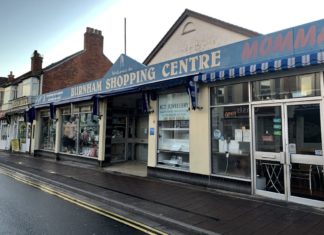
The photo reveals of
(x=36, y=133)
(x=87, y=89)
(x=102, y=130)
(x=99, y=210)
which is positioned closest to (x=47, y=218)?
(x=99, y=210)

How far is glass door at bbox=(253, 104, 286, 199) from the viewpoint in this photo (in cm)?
717

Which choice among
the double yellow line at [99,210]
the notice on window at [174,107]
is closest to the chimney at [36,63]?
the double yellow line at [99,210]

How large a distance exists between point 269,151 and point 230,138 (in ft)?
4.35

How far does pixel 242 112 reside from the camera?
320 inches

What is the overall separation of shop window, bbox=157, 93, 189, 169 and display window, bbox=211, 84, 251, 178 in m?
1.24

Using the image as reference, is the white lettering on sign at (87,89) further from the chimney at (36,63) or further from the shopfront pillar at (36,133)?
the chimney at (36,63)

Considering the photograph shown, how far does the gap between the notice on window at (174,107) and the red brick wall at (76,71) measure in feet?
51.0

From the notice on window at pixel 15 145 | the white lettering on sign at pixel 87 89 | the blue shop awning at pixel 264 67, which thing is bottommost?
the notice on window at pixel 15 145

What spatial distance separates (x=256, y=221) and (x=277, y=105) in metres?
3.15

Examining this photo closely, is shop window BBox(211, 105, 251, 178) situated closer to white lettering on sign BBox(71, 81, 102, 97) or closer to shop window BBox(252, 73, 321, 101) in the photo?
shop window BBox(252, 73, 321, 101)

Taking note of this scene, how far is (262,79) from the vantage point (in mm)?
7633

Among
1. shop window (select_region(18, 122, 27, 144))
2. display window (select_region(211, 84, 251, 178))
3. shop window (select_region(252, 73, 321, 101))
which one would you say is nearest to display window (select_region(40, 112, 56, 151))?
shop window (select_region(18, 122, 27, 144))

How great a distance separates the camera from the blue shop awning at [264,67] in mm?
6188

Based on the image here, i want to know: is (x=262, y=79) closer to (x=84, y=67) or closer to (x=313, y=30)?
(x=313, y=30)
